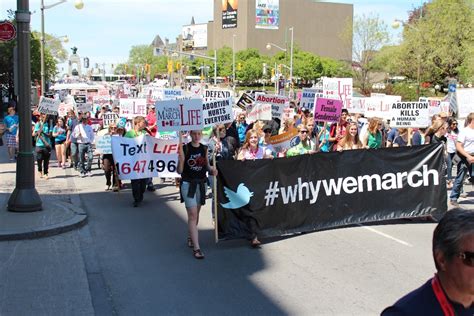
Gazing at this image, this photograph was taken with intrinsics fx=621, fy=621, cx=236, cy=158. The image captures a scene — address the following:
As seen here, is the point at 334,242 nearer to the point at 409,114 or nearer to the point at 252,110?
the point at 409,114

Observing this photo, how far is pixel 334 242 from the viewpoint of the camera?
892cm

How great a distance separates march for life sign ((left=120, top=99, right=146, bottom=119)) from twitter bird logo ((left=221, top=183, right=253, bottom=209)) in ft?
37.4

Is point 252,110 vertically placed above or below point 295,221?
above

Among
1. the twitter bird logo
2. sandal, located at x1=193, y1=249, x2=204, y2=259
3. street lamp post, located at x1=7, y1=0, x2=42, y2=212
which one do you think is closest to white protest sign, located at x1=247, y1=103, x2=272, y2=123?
street lamp post, located at x1=7, y1=0, x2=42, y2=212

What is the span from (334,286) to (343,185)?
3187 mm

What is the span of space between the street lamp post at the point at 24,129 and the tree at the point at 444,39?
38.2 metres

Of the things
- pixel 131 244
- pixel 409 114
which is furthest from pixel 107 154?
pixel 409 114

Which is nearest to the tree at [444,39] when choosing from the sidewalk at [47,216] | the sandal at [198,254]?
the sidewalk at [47,216]

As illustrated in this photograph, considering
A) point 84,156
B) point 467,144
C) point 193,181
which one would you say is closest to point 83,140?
point 84,156

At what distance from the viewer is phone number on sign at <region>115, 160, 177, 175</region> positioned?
488 inches

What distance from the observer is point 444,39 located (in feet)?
152

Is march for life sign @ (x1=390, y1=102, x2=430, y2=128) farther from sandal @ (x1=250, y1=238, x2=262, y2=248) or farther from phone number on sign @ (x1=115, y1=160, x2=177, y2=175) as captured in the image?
sandal @ (x1=250, y1=238, x2=262, y2=248)

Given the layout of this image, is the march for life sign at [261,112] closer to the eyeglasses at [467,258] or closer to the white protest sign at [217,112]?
the white protest sign at [217,112]

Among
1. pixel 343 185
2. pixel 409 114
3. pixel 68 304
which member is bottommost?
pixel 68 304
